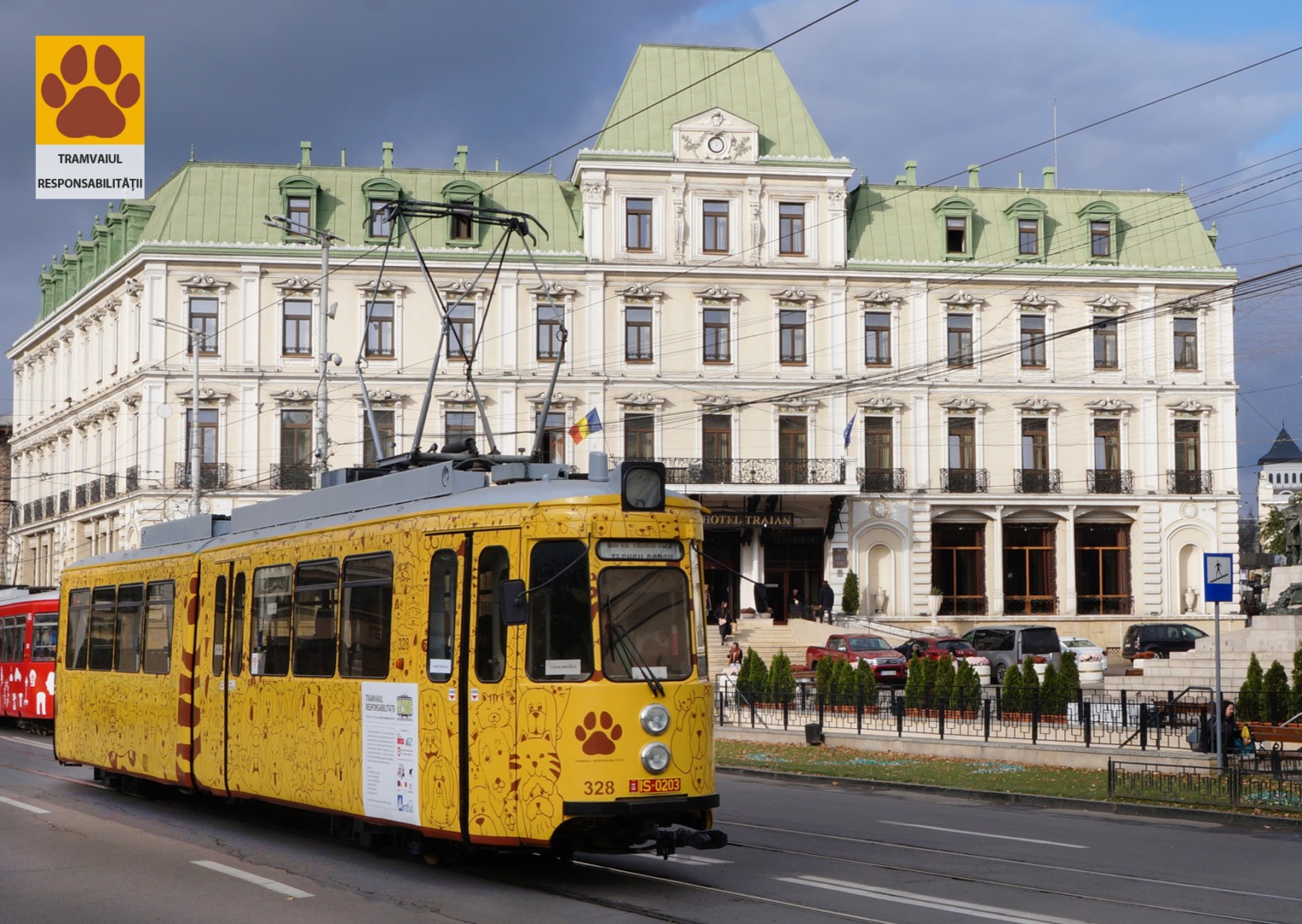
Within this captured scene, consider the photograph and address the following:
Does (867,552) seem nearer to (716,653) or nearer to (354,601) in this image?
(716,653)

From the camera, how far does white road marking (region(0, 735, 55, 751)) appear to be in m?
28.7

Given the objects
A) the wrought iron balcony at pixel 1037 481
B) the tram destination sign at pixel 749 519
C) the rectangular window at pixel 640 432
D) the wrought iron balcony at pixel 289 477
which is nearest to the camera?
the wrought iron balcony at pixel 289 477

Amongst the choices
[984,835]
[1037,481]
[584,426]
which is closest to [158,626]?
[984,835]

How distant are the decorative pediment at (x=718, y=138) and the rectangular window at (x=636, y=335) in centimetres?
560

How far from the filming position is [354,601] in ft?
43.0

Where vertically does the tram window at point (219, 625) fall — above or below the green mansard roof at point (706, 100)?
below

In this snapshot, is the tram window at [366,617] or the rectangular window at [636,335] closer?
the tram window at [366,617]

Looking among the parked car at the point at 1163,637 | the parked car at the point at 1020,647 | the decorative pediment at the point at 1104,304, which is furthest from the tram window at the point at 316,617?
the decorative pediment at the point at 1104,304

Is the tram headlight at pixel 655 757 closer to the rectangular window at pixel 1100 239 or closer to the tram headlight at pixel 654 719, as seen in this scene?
the tram headlight at pixel 654 719

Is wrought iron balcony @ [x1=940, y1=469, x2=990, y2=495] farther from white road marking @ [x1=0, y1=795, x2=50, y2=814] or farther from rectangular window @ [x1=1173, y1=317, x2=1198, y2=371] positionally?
white road marking @ [x1=0, y1=795, x2=50, y2=814]

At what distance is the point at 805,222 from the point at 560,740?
149 feet

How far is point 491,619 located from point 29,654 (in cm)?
2275

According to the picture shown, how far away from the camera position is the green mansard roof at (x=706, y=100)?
54281 millimetres

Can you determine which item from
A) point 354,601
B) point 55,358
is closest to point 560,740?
point 354,601
